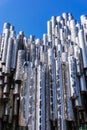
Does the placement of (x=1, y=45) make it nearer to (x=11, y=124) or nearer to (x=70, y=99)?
(x=11, y=124)

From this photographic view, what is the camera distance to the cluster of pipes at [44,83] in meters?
3.49

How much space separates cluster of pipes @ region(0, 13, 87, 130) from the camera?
137 inches

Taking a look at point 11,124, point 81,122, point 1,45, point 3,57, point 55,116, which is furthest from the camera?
point 1,45

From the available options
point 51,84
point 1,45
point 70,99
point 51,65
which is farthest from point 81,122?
point 1,45

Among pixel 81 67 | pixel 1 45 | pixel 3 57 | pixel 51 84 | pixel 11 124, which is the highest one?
pixel 1 45

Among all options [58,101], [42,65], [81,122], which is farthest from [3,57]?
[81,122]

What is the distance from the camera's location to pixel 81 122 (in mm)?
3684

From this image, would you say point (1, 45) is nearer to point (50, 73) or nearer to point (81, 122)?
point (50, 73)

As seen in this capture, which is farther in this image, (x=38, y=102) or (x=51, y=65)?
(x=51, y=65)

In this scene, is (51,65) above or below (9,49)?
below

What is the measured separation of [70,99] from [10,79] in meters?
1.18

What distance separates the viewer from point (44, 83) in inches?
148

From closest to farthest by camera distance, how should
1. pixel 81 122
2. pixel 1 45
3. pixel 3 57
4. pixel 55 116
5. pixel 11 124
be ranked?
pixel 55 116 < pixel 81 122 < pixel 11 124 < pixel 3 57 < pixel 1 45

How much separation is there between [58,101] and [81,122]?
19.9 inches
